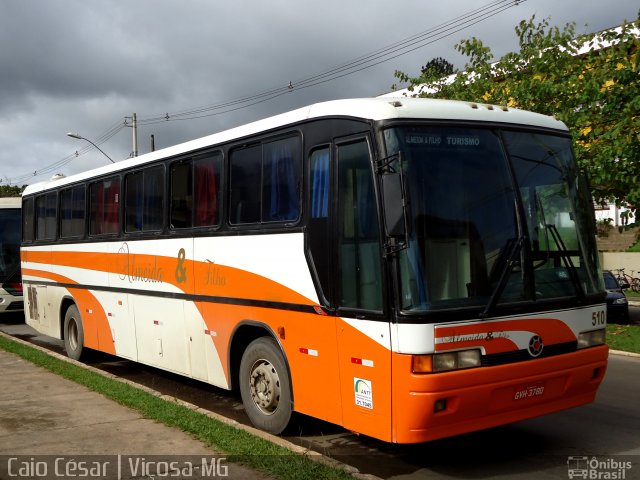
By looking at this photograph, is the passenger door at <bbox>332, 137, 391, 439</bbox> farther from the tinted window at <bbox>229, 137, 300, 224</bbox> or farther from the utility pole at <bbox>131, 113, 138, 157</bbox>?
the utility pole at <bbox>131, 113, 138, 157</bbox>

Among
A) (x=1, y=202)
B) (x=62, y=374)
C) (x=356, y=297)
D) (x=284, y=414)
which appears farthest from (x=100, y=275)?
(x=1, y=202)

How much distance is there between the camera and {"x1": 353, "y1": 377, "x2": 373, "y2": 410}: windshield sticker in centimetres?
547

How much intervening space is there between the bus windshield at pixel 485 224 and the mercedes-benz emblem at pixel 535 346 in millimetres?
337

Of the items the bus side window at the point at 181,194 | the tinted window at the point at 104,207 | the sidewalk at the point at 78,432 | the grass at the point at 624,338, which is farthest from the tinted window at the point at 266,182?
the grass at the point at 624,338

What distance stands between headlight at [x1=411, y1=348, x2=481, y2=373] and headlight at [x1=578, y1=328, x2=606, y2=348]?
4.33 ft

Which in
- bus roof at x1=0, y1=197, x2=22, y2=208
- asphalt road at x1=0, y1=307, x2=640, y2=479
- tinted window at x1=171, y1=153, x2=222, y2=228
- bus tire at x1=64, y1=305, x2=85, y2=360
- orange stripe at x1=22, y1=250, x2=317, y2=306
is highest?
bus roof at x1=0, y1=197, x2=22, y2=208

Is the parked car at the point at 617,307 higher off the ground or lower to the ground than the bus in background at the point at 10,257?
lower

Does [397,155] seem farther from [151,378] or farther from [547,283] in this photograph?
[151,378]

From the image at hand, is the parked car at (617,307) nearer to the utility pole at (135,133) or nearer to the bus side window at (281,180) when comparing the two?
the bus side window at (281,180)

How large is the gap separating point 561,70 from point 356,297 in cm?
1357

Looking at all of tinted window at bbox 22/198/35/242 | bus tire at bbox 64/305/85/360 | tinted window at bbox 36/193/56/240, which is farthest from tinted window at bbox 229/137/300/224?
tinted window at bbox 22/198/35/242

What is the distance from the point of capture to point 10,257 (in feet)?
63.3

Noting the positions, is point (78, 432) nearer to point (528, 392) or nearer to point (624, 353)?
point (528, 392)

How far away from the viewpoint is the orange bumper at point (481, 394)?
513 centimetres
